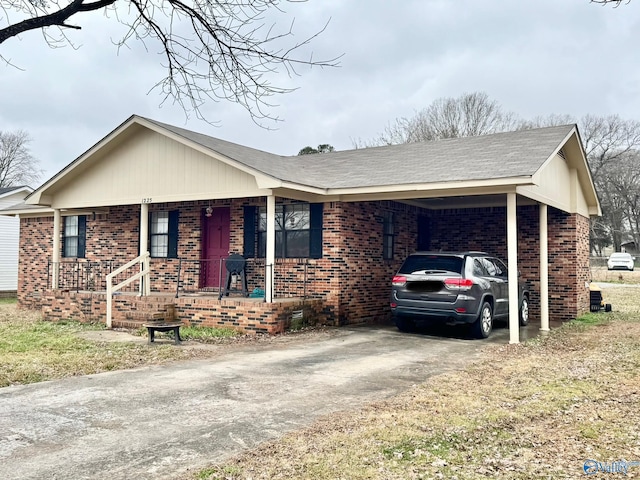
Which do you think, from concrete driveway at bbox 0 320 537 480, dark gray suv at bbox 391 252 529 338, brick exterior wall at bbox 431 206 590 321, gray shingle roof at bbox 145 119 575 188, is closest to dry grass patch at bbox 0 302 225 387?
concrete driveway at bbox 0 320 537 480

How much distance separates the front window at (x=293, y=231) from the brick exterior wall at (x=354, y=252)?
0.80ft

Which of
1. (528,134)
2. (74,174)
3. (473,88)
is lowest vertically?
(74,174)

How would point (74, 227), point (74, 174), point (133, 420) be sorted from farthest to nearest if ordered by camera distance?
1. point (74, 227)
2. point (74, 174)
3. point (133, 420)

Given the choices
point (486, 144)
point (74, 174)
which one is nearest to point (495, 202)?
point (486, 144)

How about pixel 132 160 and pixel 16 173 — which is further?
pixel 16 173

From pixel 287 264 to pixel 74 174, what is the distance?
6015mm

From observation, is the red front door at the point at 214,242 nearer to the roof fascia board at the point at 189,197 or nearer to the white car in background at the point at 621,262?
the roof fascia board at the point at 189,197

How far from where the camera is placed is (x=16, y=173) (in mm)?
53531

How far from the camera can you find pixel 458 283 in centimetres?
1023

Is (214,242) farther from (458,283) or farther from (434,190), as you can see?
(458,283)

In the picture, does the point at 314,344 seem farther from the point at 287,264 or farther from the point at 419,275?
the point at 287,264

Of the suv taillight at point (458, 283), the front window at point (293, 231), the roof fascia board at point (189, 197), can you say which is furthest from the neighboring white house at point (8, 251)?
the suv taillight at point (458, 283)

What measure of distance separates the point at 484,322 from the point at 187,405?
21.8 ft

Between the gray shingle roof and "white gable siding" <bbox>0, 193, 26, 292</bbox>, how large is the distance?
14.4 meters
